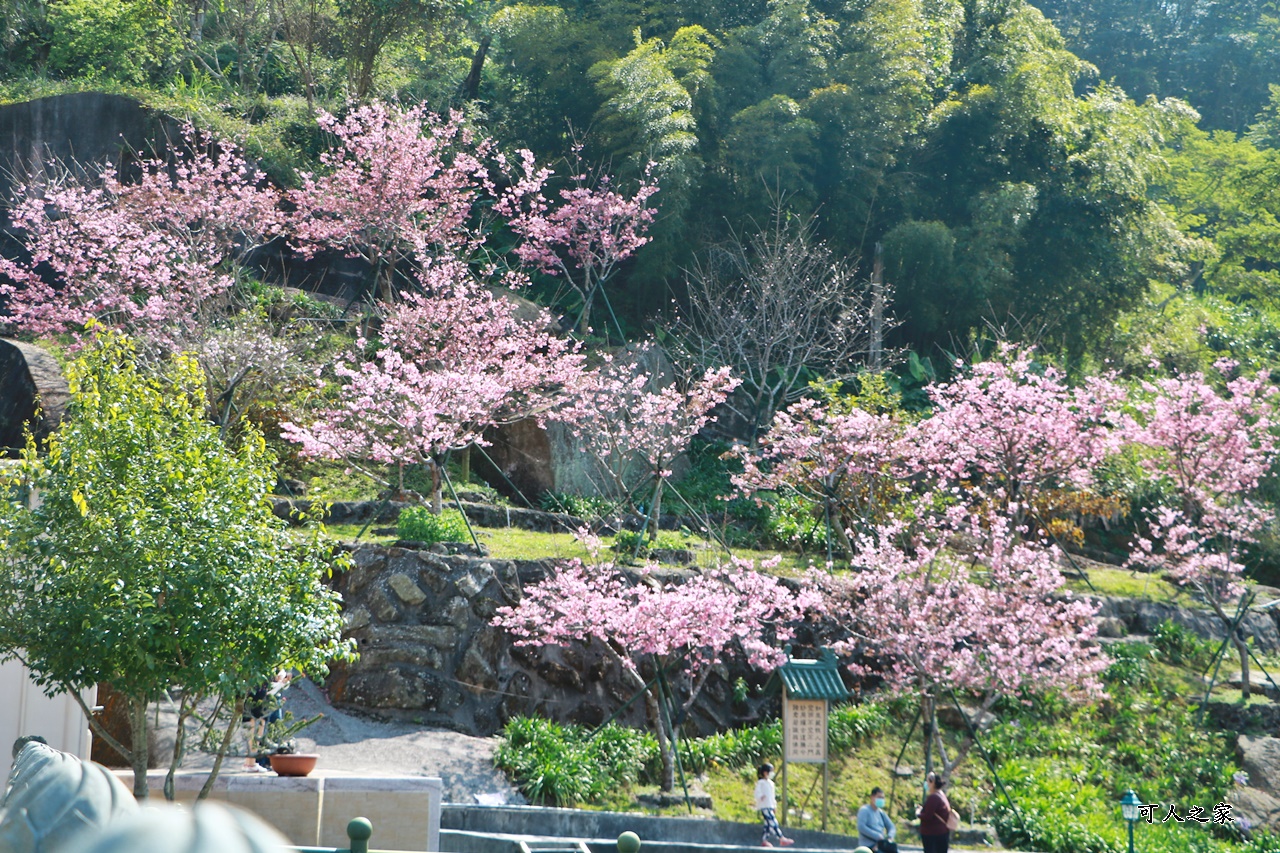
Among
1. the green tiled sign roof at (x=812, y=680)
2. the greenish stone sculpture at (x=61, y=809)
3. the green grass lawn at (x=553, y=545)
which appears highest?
the greenish stone sculpture at (x=61, y=809)

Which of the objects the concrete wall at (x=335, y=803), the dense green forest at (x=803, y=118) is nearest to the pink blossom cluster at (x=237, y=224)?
the dense green forest at (x=803, y=118)

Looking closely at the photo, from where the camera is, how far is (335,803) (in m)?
9.88

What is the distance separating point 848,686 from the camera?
1612 centimetres

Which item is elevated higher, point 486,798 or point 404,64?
point 404,64

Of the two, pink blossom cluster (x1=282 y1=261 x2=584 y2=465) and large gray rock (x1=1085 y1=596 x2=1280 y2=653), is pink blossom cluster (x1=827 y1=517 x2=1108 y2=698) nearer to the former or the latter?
large gray rock (x1=1085 y1=596 x2=1280 y2=653)

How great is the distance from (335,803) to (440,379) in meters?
7.82

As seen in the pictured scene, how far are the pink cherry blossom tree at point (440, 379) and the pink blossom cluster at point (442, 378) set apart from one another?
21mm

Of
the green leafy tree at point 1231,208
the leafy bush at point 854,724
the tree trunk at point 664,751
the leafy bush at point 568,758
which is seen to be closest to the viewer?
the leafy bush at point 568,758

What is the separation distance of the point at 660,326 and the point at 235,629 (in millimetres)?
15488

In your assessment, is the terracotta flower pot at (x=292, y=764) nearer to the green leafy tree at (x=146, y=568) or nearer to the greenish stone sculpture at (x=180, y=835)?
the green leafy tree at (x=146, y=568)

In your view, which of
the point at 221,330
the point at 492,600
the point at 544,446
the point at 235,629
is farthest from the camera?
the point at 544,446

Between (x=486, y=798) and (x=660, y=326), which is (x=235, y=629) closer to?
(x=486, y=798)

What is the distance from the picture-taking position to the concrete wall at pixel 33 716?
10.5m

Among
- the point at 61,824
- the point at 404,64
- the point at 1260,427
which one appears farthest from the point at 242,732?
the point at 404,64
